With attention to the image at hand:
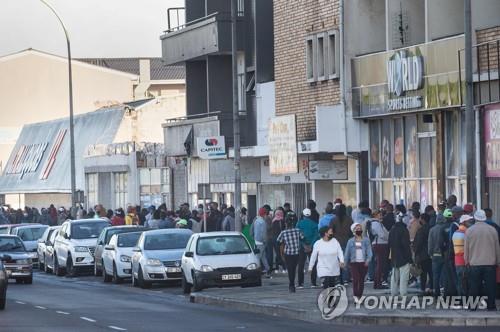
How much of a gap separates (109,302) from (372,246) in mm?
6205

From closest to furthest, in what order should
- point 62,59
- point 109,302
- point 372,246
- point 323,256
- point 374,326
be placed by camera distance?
point 374,326
point 323,256
point 372,246
point 109,302
point 62,59

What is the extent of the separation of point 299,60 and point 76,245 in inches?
343

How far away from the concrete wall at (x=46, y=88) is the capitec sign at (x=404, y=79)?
64631 millimetres

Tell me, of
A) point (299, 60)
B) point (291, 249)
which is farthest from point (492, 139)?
point (299, 60)

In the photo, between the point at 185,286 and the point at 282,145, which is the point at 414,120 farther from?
the point at 185,286

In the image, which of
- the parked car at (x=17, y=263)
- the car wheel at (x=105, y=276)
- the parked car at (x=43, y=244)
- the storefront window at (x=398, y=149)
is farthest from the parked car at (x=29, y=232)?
the storefront window at (x=398, y=149)

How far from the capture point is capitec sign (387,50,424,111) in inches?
1403

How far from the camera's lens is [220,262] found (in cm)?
3344

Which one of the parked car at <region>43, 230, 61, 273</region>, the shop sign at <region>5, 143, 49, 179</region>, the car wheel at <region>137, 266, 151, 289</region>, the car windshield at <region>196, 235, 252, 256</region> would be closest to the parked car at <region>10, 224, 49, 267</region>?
→ the parked car at <region>43, 230, 61, 273</region>

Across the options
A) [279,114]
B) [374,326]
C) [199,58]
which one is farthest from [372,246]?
[199,58]

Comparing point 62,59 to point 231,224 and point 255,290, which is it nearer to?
point 231,224

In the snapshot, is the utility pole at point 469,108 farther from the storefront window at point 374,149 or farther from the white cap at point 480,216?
the storefront window at point 374,149

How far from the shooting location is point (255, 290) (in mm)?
32500

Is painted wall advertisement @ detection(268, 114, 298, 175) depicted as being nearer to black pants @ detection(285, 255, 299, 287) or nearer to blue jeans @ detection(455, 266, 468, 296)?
black pants @ detection(285, 255, 299, 287)
